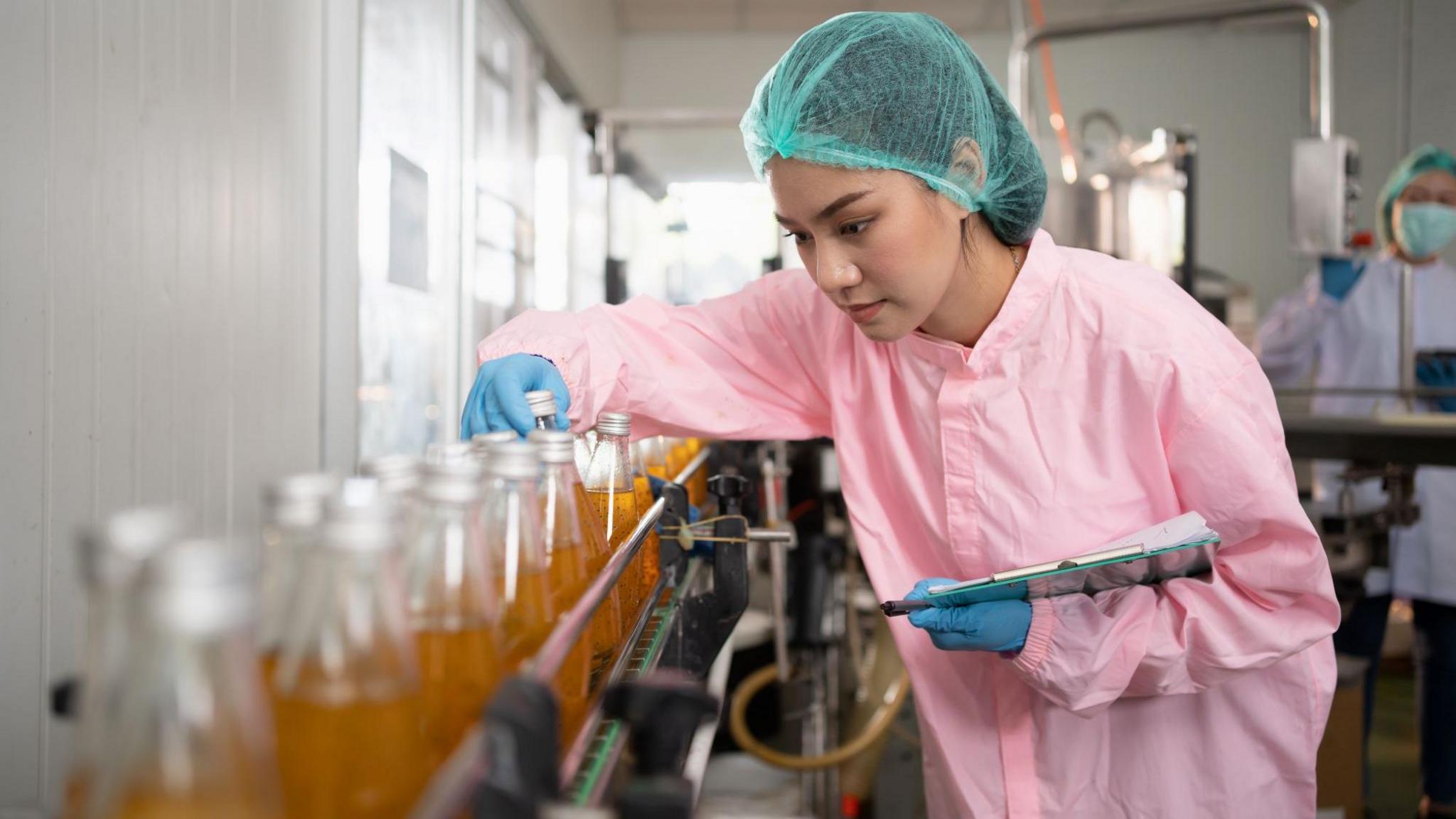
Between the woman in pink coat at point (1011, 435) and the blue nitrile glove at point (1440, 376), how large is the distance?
84.6 inches

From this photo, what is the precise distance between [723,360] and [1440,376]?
2.55 metres

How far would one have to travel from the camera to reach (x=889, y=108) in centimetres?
105

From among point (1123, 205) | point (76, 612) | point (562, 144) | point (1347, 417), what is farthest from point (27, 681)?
point (562, 144)

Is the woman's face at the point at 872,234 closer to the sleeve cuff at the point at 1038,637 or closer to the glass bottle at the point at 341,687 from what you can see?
the sleeve cuff at the point at 1038,637

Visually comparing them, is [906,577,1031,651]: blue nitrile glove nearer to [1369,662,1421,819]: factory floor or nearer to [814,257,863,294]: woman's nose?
[814,257,863,294]: woman's nose

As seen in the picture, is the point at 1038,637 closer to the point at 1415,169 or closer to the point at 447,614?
the point at 447,614

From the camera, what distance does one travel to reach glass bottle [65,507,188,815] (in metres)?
0.40

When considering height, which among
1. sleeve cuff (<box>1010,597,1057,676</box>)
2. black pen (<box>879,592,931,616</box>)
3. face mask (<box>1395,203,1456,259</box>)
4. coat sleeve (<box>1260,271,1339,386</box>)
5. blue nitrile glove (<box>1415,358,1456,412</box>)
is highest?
face mask (<box>1395,203,1456,259</box>)

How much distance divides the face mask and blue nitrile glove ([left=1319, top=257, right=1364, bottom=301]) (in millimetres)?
229

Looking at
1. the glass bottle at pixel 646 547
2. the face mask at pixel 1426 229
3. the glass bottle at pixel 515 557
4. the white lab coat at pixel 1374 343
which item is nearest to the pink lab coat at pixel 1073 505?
the glass bottle at pixel 646 547

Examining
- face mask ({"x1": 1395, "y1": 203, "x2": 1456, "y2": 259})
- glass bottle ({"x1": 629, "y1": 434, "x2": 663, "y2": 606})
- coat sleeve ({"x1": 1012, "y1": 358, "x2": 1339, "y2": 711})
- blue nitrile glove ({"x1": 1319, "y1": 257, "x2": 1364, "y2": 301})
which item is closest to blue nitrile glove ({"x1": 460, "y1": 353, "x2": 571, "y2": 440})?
glass bottle ({"x1": 629, "y1": 434, "x2": 663, "y2": 606})

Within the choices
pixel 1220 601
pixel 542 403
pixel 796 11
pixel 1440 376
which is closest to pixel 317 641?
pixel 542 403

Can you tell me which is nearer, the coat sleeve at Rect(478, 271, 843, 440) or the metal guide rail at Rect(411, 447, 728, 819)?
the metal guide rail at Rect(411, 447, 728, 819)

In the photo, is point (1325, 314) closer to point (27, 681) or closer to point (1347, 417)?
point (1347, 417)
